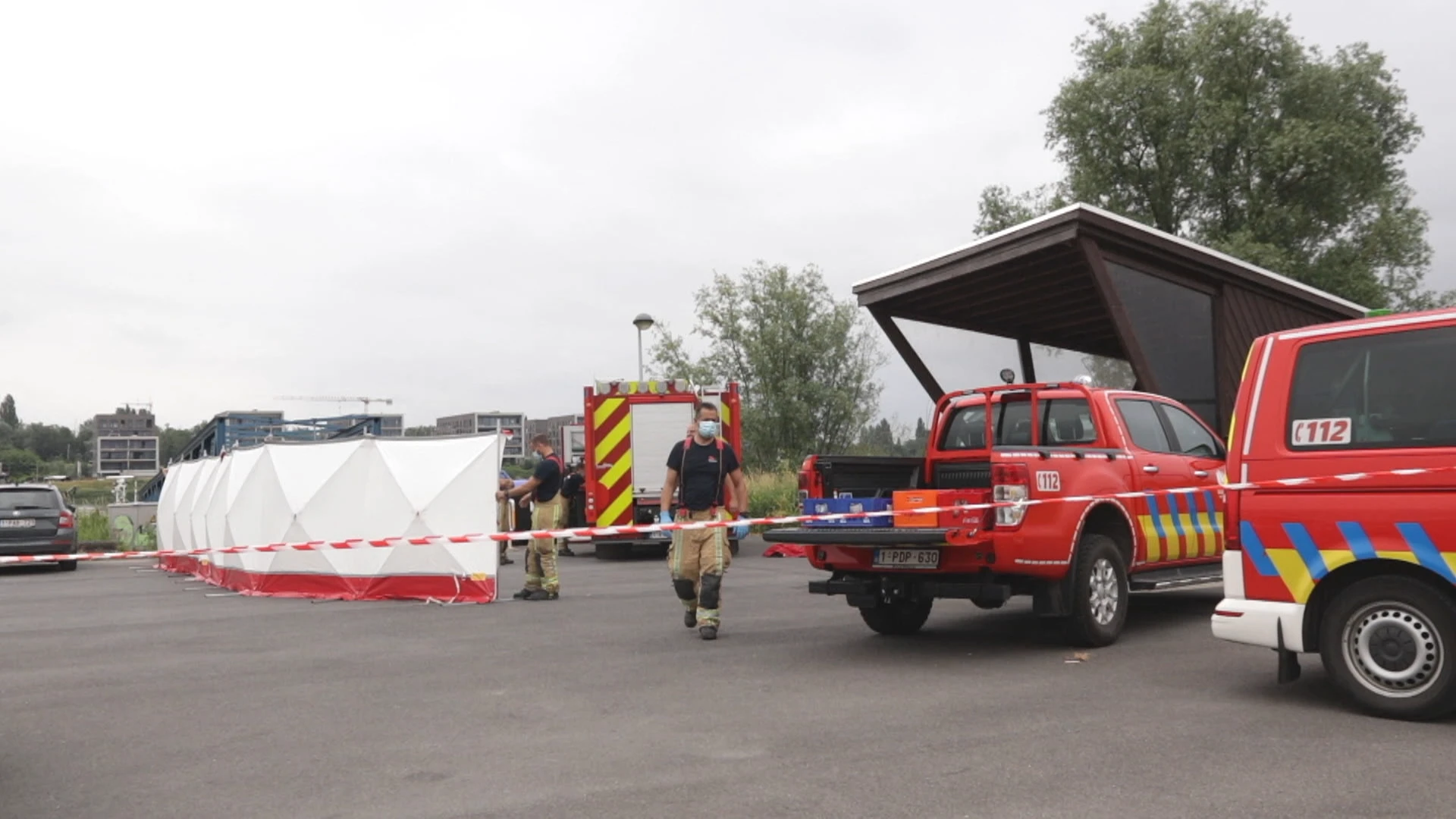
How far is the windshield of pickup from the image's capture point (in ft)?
29.8

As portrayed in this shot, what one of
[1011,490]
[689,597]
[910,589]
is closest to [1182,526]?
[1011,490]

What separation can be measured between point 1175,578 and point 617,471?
11429 mm

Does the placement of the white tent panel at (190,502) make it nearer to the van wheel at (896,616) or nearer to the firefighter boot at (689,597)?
the firefighter boot at (689,597)

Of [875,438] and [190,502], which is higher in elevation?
[875,438]

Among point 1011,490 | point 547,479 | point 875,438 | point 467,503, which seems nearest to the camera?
point 1011,490

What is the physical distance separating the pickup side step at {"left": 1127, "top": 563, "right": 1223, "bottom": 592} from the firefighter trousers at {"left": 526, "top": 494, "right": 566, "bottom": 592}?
20.2 feet

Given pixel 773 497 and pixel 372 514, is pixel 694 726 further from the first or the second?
pixel 773 497

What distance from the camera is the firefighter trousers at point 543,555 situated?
1274cm

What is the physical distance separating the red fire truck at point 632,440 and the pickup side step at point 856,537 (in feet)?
35.0

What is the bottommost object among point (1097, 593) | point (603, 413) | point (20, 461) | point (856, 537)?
point (1097, 593)

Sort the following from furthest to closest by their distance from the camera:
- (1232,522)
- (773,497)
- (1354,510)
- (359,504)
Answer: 1. (773,497)
2. (359,504)
3. (1232,522)
4. (1354,510)

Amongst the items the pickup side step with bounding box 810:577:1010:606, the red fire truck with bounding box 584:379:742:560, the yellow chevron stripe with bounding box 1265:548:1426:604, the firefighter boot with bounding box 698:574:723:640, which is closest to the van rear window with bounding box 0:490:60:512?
the red fire truck with bounding box 584:379:742:560

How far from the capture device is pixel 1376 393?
239 inches

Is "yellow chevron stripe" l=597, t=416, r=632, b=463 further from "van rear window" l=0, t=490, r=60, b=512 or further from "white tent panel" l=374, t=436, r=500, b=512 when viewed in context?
"van rear window" l=0, t=490, r=60, b=512
